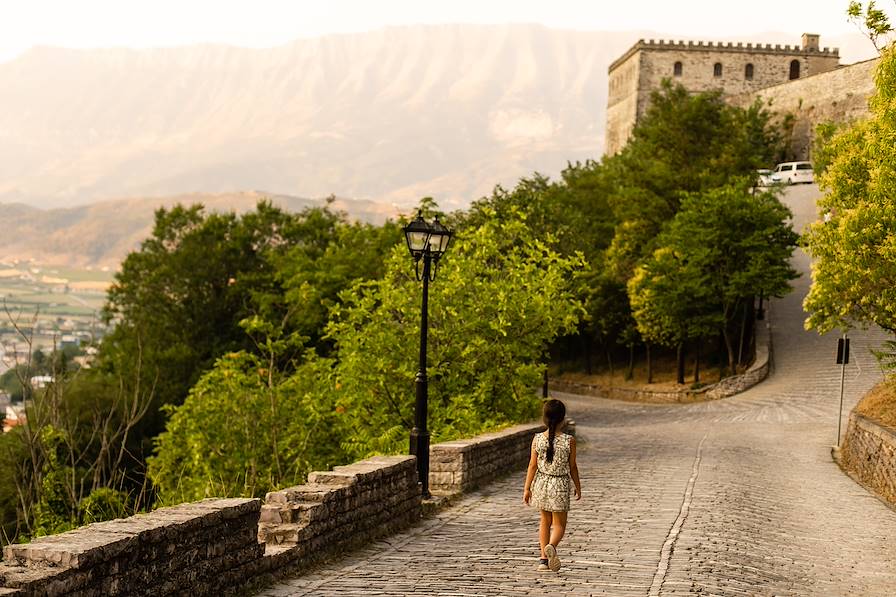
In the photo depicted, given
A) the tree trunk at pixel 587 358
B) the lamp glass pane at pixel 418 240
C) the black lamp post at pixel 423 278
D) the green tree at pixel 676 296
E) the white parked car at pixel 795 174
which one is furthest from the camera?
the white parked car at pixel 795 174

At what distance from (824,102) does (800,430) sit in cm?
5164

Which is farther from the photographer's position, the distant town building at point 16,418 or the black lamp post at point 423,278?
the distant town building at point 16,418

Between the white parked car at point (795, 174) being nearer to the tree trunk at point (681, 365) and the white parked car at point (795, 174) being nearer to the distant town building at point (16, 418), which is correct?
the tree trunk at point (681, 365)

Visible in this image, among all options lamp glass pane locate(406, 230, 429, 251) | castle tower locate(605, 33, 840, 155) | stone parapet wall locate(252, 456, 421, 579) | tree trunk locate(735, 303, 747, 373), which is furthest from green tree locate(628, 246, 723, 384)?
castle tower locate(605, 33, 840, 155)

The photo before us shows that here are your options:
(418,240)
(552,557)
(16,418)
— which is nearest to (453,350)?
(418,240)

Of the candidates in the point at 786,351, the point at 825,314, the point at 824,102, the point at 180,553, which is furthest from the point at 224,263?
the point at 180,553

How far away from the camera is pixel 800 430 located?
32875mm

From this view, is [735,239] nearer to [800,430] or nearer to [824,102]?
[800,430]

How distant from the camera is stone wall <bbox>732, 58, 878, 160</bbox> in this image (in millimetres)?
74000

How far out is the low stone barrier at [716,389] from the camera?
152 ft

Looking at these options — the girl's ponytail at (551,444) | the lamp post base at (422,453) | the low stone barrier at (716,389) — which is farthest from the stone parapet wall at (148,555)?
the low stone barrier at (716,389)

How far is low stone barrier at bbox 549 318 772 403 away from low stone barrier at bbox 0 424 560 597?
34862 mm

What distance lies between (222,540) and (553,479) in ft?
10.8

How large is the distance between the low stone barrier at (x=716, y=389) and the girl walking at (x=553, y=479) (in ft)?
122
